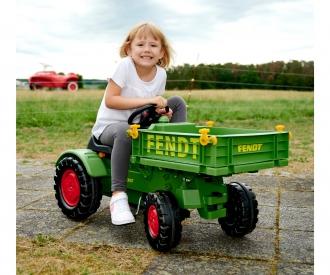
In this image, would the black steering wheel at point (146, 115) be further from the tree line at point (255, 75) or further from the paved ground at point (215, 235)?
the tree line at point (255, 75)

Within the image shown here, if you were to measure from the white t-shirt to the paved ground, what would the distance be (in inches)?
31.1

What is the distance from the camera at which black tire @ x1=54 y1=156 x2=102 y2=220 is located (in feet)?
13.2

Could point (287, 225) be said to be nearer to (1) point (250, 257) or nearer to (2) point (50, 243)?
(1) point (250, 257)

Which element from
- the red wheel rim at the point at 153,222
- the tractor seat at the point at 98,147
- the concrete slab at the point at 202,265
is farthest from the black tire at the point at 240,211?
the tractor seat at the point at 98,147

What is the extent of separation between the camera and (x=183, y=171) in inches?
133

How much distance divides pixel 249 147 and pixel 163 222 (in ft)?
2.39

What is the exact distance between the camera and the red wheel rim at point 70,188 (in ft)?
13.5

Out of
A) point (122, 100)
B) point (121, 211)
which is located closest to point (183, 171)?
point (121, 211)

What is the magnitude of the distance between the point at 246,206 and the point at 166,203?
0.62 meters

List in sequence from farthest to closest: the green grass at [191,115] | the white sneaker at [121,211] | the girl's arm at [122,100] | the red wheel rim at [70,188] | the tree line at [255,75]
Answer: the tree line at [255,75]
the green grass at [191,115]
the red wheel rim at [70,188]
the girl's arm at [122,100]
the white sneaker at [121,211]

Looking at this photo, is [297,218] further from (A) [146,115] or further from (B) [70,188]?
(B) [70,188]

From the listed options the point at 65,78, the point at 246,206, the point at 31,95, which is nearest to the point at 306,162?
the point at 246,206

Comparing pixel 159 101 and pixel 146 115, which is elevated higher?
pixel 159 101

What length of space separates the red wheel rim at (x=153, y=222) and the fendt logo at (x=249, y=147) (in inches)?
27.8
